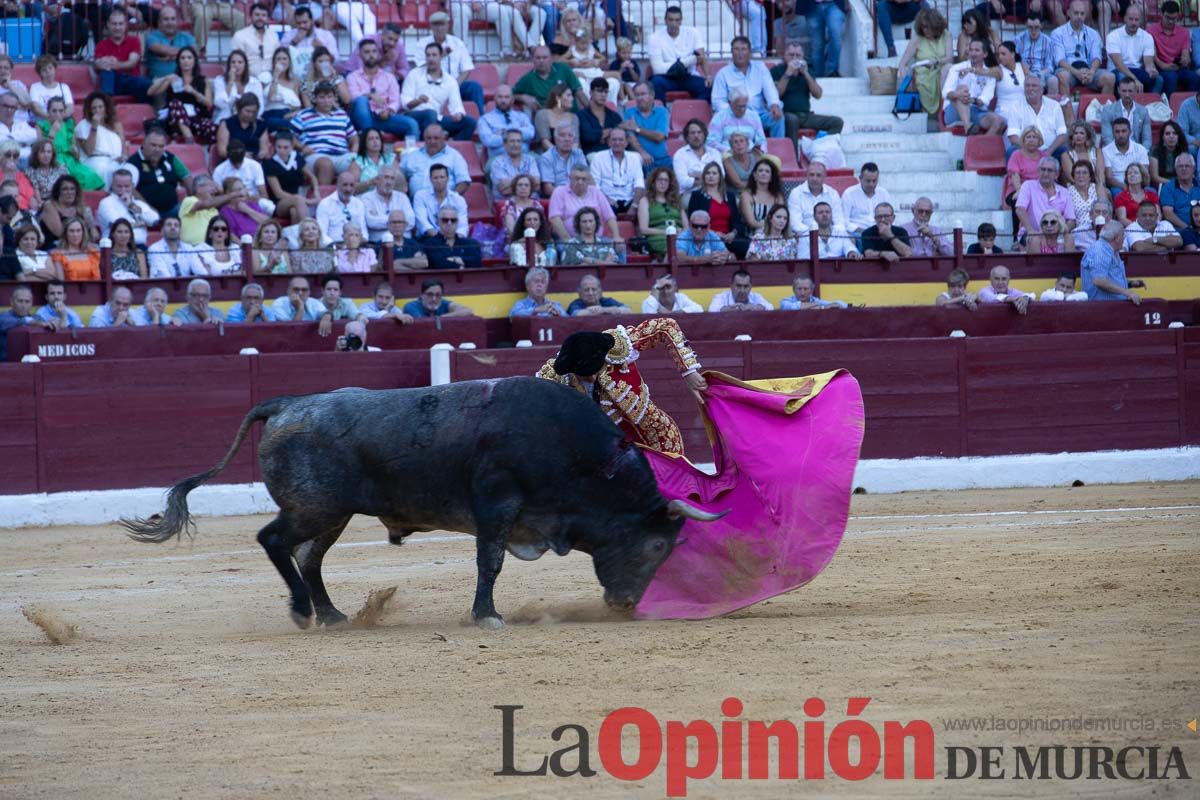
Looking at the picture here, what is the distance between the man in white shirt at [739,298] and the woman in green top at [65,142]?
4.73m

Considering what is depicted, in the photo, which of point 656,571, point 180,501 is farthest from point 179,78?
point 656,571

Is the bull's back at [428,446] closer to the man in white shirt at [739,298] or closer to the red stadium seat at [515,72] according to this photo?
the man in white shirt at [739,298]

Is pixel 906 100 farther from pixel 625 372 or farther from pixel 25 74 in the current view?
pixel 625 372

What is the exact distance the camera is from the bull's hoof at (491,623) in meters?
6.02

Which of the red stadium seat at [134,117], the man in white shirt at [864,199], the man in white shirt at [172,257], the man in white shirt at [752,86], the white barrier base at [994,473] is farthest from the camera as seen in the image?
the man in white shirt at [752,86]

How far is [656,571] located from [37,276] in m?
6.14

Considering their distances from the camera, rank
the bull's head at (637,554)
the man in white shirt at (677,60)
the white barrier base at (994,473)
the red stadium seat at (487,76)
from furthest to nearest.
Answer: the man in white shirt at (677,60) → the red stadium seat at (487,76) → the white barrier base at (994,473) → the bull's head at (637,554)

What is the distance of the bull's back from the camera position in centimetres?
608

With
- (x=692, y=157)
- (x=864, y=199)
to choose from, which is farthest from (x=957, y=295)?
(x=692, y=157)

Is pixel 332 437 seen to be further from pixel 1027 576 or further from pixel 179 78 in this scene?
pixel 179 78

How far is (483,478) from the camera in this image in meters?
6.07

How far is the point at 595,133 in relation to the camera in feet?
43.0

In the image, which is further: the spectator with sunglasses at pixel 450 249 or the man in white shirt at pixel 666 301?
the spectator with sunglasses at pixel 450 249

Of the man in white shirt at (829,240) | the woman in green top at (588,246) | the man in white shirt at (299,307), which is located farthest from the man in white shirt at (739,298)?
the man in white shirt at (299,307)
